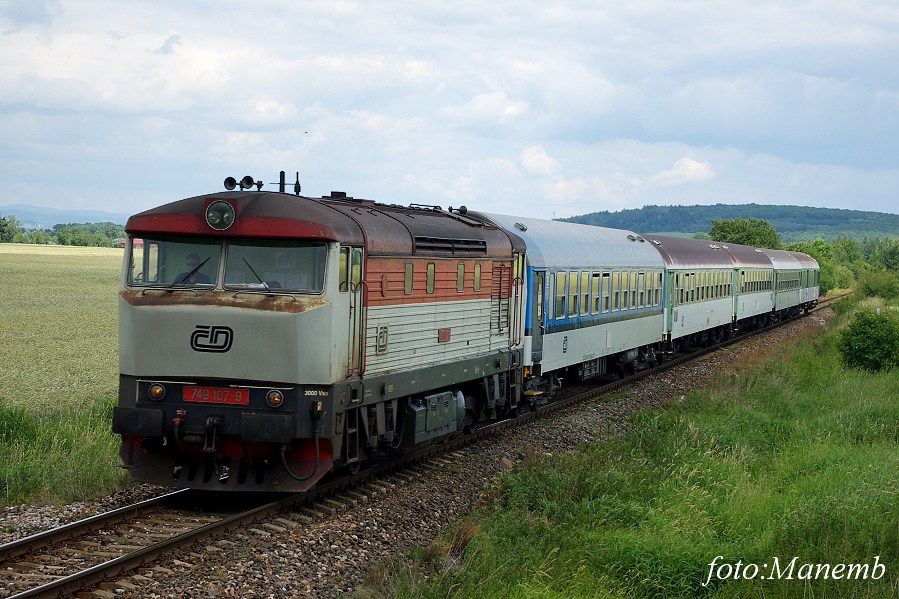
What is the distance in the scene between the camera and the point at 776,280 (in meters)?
50.2

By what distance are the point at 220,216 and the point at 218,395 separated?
2070mm

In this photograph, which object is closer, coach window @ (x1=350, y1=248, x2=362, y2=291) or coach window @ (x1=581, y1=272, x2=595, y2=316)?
coach window @ (x1=350, y1=248, x2=362, y2=291)

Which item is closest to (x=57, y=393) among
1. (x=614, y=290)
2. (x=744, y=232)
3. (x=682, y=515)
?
(x=614, y=290)

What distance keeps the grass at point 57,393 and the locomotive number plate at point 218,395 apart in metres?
2.08

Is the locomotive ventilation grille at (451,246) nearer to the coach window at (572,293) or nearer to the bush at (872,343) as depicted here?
the coach window at (572,293)

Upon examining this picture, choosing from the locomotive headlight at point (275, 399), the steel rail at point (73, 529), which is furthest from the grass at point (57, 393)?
the locomotive headlight at point (275, 399)

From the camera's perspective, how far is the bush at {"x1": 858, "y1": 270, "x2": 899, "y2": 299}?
68.1 metres

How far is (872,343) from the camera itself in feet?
98.8

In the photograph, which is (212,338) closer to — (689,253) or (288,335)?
(288,335)

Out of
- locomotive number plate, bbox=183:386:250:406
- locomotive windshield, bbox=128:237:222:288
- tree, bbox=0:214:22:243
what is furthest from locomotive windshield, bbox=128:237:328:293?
tree, bbox=0:214:22:243

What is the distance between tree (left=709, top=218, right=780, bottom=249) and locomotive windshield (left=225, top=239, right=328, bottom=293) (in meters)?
88.9

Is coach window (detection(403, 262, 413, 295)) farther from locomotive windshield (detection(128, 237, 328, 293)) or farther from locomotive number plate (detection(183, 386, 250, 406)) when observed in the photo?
locomotive number plate (detection(183, 386, 250, 406))

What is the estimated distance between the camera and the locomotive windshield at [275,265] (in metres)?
11.7

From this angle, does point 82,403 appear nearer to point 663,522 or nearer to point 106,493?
point 106,493
